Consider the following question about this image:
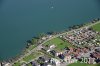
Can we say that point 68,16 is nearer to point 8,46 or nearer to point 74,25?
point 74,25

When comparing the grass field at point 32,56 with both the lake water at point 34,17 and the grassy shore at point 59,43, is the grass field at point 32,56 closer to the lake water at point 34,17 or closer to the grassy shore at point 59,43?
the lake water at point 34,17

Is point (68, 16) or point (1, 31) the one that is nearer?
point (1, 31)

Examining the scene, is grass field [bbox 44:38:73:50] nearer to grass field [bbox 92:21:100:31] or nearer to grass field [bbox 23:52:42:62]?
grass field [bbox 23:52:42:62]

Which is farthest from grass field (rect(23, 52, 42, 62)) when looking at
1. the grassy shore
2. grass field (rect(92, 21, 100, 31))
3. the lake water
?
grass field (rect(92, 21, 100, 31))

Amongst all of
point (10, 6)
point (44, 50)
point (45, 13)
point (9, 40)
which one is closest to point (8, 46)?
point (9, 40)

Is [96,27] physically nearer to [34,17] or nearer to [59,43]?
[59,43]

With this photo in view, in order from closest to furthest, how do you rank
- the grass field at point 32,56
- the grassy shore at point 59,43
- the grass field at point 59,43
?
the grass field at point 32,56
the grassy shore at point 59,43
the grass field at point 59,43

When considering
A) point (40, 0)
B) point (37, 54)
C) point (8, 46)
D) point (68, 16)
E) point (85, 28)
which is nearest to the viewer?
point (37, 54)

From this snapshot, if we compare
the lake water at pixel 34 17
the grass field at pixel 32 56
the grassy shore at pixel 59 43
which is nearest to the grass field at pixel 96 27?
the lake water at pixel 34 17
